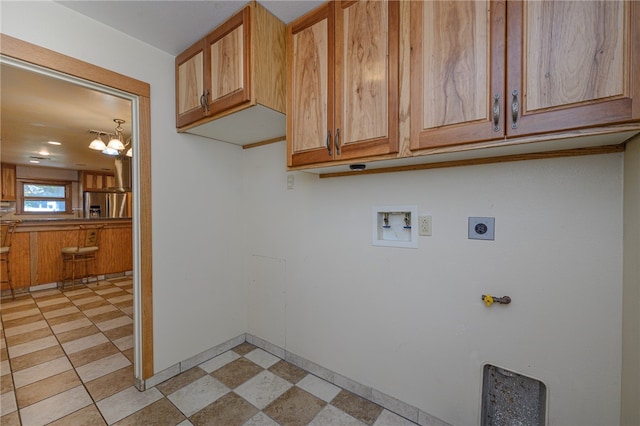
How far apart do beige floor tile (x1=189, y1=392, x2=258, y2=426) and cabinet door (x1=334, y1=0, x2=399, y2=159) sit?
1.63 m

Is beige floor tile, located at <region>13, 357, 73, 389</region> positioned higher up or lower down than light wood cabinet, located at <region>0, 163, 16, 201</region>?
lower down

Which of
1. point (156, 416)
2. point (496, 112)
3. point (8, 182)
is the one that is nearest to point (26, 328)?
point (156, 416)

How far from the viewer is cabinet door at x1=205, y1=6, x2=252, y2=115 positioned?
151 cm

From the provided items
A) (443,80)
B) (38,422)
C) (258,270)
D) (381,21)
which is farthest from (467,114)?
(38,422)

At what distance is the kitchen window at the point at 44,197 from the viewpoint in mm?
6926

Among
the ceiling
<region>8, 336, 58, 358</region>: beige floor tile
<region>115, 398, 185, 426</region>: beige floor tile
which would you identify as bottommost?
<region>115, 398, 185, 426</region>: beige floor tile

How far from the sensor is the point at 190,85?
1884mm

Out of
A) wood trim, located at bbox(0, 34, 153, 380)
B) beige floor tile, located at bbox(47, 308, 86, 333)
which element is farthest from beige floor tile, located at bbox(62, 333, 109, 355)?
wood trim, located at bbox(0, 34, 153, 380)

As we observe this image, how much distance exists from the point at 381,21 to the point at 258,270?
2019 millimetres

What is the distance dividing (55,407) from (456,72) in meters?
2.90

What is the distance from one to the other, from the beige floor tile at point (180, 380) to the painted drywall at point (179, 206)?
0.11 m

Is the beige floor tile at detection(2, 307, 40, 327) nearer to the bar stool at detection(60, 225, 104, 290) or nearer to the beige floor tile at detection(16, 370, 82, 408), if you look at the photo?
the bar stool at detection(60, 225, 104, 290)

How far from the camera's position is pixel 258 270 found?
2430 millimetres

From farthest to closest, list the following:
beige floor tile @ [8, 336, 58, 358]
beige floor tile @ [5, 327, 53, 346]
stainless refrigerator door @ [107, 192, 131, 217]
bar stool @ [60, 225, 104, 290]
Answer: stainless refrigerator door @ [107, 192, 131, 217]
bar stool @ [60, 225, 104, 290]
beige floor tile @ [5, 327, 53, 346]
beige floor tile @ [8, 336, 58, 358]
